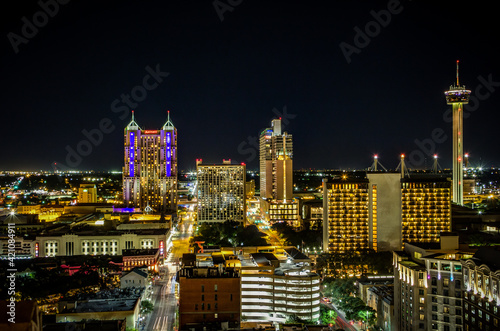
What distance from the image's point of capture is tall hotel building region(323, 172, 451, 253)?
51344 millimetres

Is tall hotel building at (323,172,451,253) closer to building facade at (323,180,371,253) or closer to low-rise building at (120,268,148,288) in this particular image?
building facade at (323,180,371,253)

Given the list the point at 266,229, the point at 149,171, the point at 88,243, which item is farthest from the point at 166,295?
the point at 149,171

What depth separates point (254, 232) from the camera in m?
63.1

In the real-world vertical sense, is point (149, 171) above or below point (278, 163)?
below

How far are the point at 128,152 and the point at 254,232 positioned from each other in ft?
128

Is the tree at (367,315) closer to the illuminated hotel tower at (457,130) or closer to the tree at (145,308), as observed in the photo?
the tree at (145,308)

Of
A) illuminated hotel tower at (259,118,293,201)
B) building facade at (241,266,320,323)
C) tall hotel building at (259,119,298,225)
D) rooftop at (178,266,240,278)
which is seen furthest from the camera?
illuminated hotel tower at (259,118,293,201)

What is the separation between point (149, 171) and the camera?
88.5 meters

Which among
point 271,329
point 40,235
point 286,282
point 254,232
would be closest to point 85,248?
point 40,235

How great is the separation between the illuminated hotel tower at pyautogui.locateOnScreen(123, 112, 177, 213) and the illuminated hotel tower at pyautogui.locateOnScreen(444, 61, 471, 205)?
54.3 m

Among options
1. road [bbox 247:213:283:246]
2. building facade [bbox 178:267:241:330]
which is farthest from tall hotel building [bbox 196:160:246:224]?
building facade [bbox 178:267:241:330]

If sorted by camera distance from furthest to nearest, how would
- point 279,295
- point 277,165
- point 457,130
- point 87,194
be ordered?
point 87,194
point 277,165
point 457,130
point 279,295

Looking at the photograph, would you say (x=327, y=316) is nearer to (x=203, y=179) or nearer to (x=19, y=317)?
(x=19, y=317)

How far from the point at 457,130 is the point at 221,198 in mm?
44117
